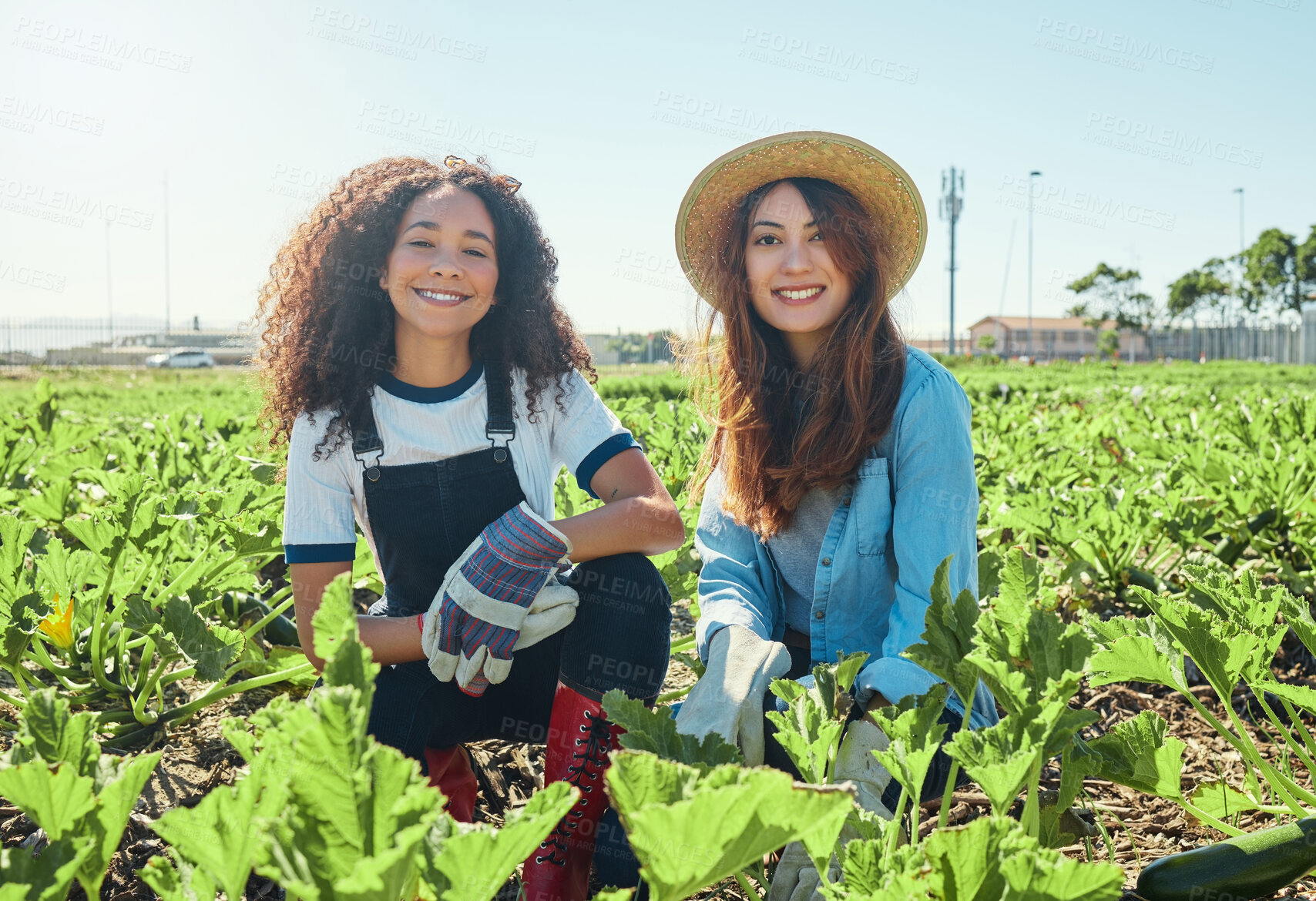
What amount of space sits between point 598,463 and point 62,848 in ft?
5.49

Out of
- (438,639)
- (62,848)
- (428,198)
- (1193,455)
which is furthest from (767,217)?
(1193,455)

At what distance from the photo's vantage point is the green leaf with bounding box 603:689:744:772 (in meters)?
1.29

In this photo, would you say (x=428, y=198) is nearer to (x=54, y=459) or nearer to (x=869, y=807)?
(x=869, y=807)

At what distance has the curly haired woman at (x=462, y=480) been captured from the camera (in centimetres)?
212

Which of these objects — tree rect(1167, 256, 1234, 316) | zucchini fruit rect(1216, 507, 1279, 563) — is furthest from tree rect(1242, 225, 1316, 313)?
zucchini fruit rect(1216, 507, 1279, 563)

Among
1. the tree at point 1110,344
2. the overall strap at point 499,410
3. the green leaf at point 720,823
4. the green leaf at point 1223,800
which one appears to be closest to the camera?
the green leaf at point 720,823

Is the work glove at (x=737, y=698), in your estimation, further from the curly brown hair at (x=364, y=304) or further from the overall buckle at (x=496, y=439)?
the curly brown hair at (x=364, y=304)

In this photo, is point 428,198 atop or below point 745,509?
atop

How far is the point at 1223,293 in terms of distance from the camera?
49719 mm

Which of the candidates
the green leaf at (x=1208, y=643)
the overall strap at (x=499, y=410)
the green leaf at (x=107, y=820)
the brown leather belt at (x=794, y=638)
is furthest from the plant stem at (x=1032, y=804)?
the overall strap at (x=499, y=410)

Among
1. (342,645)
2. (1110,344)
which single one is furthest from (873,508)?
(1110,344)

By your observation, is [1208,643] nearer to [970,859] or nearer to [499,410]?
[970,859]

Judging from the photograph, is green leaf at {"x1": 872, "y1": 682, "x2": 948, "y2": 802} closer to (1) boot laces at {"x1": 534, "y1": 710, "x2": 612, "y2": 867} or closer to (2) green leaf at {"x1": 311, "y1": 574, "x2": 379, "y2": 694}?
(2) green leaf at {"x1": 311, "y1": 574, "x2": 379, "y2": 694}

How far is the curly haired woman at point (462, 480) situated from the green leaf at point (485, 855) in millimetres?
1080
